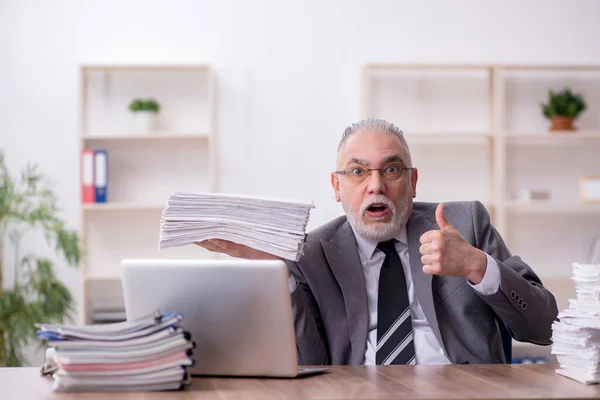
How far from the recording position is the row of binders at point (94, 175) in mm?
4645

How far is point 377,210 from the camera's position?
2363 mm

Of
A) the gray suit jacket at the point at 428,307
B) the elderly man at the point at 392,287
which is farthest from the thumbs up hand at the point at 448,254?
the gray suit jacket at the point at 428,307

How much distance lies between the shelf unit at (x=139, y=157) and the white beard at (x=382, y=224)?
2585mm

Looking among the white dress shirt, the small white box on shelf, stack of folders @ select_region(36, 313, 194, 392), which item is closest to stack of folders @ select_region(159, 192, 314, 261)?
stack of folders @ select_region(36, 313, 194, 392)

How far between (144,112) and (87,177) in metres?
0.50

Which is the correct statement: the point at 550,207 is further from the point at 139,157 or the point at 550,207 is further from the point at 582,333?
the point at 582,333

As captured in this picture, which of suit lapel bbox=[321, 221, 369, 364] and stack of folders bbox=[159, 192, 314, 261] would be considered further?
suit lapel bbox=[321, 221, 369, 364]

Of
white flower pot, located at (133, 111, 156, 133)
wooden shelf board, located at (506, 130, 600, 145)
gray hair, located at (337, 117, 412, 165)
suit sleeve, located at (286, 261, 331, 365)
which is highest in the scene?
white flower pot, located at (133, 111, 156, 133)

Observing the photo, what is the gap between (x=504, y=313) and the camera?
6.95 ft

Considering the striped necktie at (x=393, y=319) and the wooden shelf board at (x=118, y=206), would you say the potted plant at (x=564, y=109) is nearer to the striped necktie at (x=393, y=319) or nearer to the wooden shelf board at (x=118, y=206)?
the wooden shelf board at (x=118, y=206)

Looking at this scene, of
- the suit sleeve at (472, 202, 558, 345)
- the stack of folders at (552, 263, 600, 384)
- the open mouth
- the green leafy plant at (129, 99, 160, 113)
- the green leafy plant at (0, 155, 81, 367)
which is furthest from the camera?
the green leafy plant at (129, 99, 160, 113)

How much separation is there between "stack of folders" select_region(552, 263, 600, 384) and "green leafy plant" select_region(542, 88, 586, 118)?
3352 mm

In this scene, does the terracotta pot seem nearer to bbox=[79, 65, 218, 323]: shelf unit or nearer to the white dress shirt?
bbox=[79, 65, 218, 323]: shelf unit

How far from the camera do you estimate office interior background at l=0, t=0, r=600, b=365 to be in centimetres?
489
